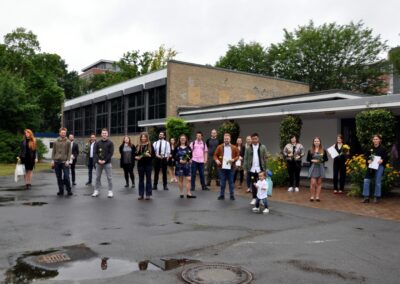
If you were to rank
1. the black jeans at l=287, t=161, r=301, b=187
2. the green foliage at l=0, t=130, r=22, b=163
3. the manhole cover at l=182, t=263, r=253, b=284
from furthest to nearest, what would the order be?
1. the green foliage at l=0, t=130, r=22, b=163
2. the black jeans at l=287, t=161, r=301, b=187
3. the manhole cover at l=182, t=263, r=253, b=284

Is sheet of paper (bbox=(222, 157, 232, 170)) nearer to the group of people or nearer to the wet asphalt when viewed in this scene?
the group of people

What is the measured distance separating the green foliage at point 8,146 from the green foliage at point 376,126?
27.6 metres

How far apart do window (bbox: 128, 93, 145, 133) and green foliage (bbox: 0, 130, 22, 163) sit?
9.05 m

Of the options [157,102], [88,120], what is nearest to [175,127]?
[157,102]

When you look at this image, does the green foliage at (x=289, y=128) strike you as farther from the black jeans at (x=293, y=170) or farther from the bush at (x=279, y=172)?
the black jeans at (x=293, y=170)

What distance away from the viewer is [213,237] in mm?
6703

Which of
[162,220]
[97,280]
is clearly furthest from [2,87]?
[97,280]

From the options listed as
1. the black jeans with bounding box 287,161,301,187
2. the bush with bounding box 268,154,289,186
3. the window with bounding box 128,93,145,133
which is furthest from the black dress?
the window with bounding box 128,93,145,133

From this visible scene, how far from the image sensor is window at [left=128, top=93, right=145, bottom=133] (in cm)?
3088

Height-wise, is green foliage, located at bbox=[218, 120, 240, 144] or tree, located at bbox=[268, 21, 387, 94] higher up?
tree, located at bbox=[268, 21, 387, 94]

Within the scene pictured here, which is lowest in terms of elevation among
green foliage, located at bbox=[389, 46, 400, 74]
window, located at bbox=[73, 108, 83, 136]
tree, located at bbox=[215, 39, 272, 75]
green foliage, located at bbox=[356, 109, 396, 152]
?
green foliage, located at bbox=[356, 109, 396, 152]

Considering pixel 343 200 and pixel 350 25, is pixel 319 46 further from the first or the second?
pixel 343 200

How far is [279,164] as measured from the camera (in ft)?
48.2

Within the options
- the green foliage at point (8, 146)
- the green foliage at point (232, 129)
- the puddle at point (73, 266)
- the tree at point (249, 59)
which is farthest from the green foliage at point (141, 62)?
the puddle at point (73, 266)
